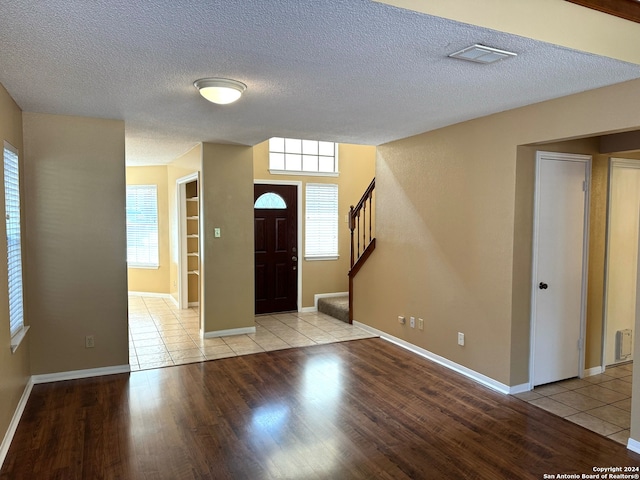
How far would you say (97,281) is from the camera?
13.9ft

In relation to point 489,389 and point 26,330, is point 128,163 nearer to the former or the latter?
point 26,330

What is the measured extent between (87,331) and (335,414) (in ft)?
8.35

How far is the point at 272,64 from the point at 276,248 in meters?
4.58

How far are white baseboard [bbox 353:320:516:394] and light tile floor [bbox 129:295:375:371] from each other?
258mm

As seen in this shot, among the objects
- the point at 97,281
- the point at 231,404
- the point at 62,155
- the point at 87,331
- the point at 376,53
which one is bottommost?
the point at 231,404

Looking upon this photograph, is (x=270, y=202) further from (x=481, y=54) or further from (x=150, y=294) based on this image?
(x=481, y=54)

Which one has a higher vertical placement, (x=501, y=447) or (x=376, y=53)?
(x=376, y=53)

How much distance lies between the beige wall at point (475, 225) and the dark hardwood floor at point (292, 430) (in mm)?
497

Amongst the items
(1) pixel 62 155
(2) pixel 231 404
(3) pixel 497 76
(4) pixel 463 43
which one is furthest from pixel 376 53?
(1) pixel 62 155

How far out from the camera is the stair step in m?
6.49

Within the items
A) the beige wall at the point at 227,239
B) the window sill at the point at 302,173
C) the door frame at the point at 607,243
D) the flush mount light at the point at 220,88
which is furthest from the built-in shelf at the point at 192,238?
the door frame at the point at 607,243

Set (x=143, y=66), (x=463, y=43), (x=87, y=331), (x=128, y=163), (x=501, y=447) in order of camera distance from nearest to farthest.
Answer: (x=463, y=43) < (x=143, y=66) < (x=501, y=447) < (x=87, y=331) < (x=128, y=163)

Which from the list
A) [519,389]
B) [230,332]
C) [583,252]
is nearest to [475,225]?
[583,252]

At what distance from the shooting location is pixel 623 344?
4.56 meters
